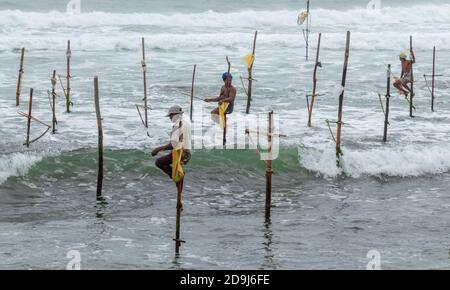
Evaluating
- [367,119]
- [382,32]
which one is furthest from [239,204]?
[382,32]

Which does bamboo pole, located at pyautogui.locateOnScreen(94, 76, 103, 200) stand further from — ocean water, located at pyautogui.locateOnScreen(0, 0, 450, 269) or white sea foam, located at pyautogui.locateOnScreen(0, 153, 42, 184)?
white sea foam, located at pyautogui.locateOnScreen(0, 153, 42, 184)

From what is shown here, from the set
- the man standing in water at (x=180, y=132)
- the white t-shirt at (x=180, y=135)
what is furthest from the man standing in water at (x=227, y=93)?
the white t-shirt at (x=180, y=135)

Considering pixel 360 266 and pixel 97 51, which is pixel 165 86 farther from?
pixel 360 266

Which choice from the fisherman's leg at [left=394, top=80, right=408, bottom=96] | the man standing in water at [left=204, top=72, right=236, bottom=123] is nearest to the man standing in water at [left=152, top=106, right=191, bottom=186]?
the man standing in water at [left=204, top=72, right=236, bottom=123]

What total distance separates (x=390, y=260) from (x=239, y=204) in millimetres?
3302

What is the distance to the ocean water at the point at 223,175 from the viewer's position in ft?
36.8

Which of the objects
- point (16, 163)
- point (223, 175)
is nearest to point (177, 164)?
point (223, 175)

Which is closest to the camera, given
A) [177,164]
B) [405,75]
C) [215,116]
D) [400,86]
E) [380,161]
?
[177,164]

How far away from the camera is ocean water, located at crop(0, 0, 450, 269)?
1121 centimetres

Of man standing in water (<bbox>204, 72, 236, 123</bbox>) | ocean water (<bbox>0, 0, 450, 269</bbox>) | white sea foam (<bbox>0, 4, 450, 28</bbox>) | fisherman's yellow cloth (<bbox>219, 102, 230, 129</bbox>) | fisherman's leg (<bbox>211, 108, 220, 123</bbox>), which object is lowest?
ocean water (<bbox>0, 0, 450, 269</bbox>)

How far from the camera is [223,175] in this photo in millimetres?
15219

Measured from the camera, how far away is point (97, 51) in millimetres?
28906

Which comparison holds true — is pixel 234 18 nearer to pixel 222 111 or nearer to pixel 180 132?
pixel 222 111

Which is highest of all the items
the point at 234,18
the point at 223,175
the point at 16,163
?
the point at 234,18
